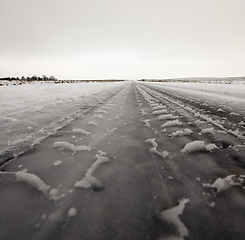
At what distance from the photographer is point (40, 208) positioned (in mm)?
1022

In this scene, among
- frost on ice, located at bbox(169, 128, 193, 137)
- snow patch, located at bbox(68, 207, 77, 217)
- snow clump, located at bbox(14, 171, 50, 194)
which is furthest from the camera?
frost on ice, located at bbox(169, 128, 193, 137)

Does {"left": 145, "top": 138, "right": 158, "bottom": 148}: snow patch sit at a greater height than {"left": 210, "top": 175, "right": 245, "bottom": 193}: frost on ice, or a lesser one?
lesser

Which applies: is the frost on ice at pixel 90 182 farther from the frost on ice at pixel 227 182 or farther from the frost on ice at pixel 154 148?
the frost on ice at pixel 227 182

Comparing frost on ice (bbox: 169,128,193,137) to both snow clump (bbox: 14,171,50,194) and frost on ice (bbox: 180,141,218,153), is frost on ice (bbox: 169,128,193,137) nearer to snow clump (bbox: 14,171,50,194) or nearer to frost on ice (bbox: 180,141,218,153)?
frost on ice (bbox: 180,141,218,153)

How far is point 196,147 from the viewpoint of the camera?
189 cm

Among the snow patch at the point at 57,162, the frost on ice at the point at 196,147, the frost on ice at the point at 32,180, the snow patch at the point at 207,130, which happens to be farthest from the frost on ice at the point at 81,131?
the snow patch at the point at 207,130

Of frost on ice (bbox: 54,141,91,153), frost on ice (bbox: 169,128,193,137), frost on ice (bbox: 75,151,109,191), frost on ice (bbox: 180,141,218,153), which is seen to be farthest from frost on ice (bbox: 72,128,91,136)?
frost on ice (bbox: 180,141,218,153)

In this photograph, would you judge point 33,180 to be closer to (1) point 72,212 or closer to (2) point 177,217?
(1) point 72,212

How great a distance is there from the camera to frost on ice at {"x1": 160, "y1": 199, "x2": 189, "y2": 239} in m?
0.86

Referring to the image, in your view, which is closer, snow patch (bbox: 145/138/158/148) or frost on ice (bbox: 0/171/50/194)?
frost on ice (bbox: 0/171/50/194)

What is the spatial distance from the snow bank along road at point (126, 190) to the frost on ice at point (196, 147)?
1 centimetres

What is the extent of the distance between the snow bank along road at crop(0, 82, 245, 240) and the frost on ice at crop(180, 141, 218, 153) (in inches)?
0.5

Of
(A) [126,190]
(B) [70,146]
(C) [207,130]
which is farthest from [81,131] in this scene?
(C) [207,130]

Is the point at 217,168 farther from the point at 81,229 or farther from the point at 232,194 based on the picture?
the point at 81,229
